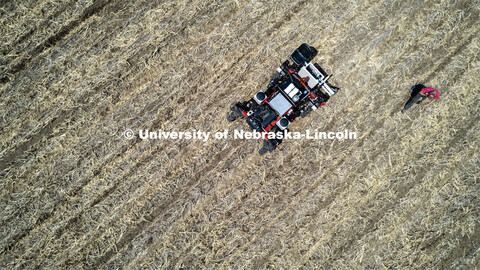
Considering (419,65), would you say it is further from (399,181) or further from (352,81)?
(399,181)

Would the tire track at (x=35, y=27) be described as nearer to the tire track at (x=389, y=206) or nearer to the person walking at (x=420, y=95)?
the tire track at (x=389, y=206)

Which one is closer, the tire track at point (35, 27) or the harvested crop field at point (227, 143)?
the harvested crop field at point (227, 143)

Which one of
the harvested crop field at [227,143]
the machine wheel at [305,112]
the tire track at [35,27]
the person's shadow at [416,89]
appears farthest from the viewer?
the tire track at [35,27]

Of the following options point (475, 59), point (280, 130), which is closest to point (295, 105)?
point (280, 130)

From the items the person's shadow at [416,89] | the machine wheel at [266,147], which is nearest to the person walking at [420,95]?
the person's shadow at [416,89]

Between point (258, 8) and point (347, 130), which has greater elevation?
point (258, 8)

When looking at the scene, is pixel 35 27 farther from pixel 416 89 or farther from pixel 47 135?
pixel 416 89
